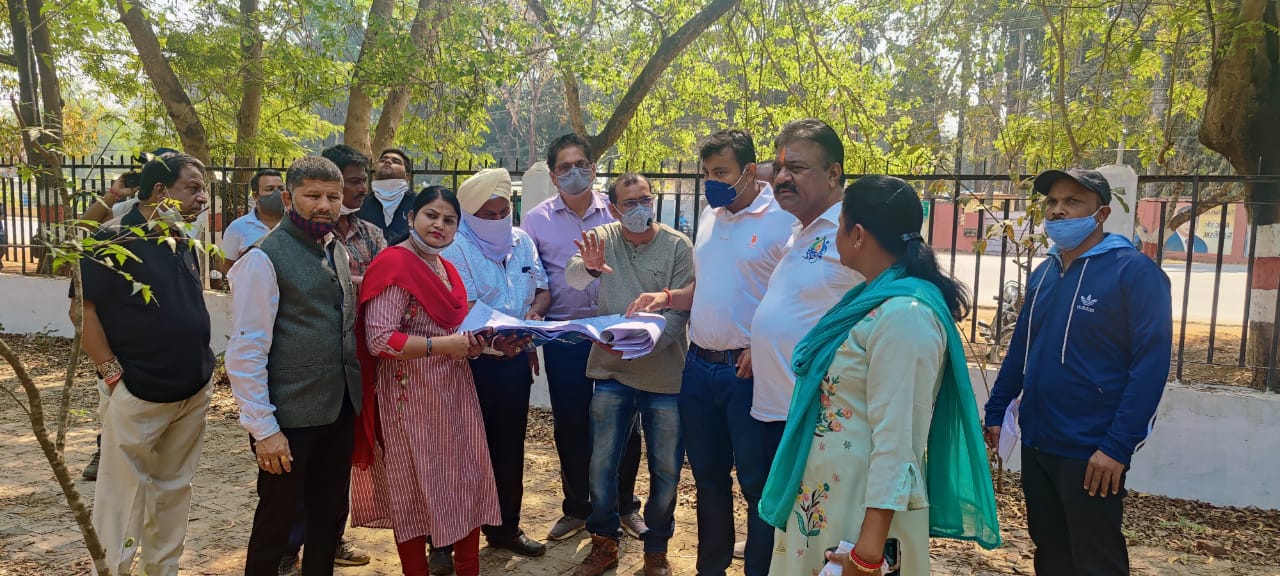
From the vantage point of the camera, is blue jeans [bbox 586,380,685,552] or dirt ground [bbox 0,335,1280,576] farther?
dirt ground [bbox 0,335,1280,576]

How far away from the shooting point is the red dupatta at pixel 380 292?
3.18m

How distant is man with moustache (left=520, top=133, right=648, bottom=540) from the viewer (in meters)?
4.07

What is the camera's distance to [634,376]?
3.74 meters

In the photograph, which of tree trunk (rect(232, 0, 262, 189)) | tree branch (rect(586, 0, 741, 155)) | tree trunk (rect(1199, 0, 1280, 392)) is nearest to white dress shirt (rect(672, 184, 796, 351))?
tree trunk (rect(1199, 0, 1280, 392))

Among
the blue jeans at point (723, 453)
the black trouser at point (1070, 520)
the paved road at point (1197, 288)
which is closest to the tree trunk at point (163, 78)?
the blue jeans at point (723, 453)

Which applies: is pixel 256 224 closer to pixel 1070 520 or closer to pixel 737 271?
pixel 737 271

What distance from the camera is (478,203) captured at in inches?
151

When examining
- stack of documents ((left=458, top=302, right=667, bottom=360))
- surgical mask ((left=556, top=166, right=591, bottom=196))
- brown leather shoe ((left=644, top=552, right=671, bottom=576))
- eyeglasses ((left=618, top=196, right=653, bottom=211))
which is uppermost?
surgical mask ((left=556, top=166, right=591, bottom=196))

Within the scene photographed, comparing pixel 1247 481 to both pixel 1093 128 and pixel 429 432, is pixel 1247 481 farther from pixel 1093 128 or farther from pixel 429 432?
pixel 429 432

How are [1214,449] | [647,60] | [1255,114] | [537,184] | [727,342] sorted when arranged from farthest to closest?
[647,60]
[537,184]
[1255,114]
[1214,449]
[727,342]

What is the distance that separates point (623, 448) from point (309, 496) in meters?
1.37

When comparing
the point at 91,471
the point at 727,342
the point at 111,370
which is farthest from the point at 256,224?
the point at 727,342

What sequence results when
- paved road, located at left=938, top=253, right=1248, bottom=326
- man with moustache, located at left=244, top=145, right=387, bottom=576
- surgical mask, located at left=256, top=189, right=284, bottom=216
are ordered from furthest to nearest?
paved road, located at left=938, top=253, right=1248, bottom=326 → surgical mask, located at left=256, top=189, right=284, bottom=216 → man with moustache, located at left=244, top=145, right=387, bottom=576

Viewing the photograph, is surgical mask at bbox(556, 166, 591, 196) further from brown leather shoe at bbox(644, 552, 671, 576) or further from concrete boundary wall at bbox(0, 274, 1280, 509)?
concrete boundary wall at bbox(0, 274, 1280, 509)
